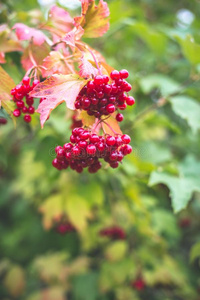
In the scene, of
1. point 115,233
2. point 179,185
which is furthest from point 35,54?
point 115,233

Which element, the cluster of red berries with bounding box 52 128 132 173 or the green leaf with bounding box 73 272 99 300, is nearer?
the cluster of red berries with bounding box 52 128 132 173

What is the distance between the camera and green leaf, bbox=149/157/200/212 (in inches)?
59.0

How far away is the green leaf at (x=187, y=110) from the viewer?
1802 millimetres

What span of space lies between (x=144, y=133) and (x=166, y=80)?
0.66m

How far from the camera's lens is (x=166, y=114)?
99.3 inches

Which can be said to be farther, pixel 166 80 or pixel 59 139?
pixel 166 80

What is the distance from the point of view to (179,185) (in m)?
1.65

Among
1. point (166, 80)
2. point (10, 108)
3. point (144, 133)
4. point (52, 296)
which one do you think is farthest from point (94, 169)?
point (52, 296)

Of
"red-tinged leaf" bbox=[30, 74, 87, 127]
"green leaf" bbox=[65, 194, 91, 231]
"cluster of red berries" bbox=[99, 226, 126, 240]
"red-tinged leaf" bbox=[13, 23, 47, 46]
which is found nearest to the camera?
"red-tinged leaf" bbox=[30, 74, 87, 127]

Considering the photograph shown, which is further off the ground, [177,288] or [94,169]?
[94,169]

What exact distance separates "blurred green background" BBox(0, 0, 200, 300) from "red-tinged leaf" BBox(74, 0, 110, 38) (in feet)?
1.69

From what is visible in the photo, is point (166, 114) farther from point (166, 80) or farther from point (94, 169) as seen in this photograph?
point (94, 169)

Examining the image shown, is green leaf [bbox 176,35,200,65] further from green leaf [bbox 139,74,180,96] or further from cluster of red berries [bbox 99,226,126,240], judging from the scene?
cluster of red berries [bbox 99,226,126,240]

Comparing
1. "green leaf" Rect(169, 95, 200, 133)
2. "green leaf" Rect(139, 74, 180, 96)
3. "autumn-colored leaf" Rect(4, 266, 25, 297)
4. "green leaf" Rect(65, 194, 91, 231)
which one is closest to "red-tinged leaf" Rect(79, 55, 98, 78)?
"green leaf" Rect(169, 95, 200, 133)
